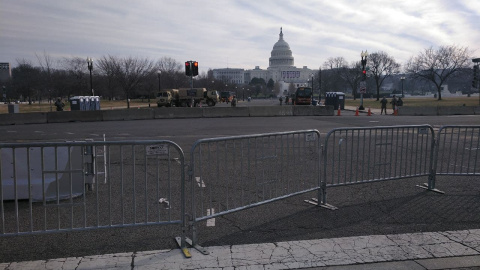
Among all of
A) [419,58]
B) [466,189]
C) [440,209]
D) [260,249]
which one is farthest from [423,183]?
[419,58]

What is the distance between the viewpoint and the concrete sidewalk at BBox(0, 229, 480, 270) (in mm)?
4027

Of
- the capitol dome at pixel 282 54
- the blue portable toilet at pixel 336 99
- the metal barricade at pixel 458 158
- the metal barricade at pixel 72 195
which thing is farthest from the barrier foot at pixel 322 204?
the capitol dome at pixel 282 54

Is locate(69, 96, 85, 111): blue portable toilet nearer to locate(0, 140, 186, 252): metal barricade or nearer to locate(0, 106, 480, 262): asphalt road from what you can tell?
locate(0, 140, 186, 252): metal barricade

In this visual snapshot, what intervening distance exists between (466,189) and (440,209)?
1603 mm

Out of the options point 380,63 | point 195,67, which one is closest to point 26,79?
point 195,67

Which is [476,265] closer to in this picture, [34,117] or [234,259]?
[234,259]

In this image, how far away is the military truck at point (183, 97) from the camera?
54.0m

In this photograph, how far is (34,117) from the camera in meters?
25.8

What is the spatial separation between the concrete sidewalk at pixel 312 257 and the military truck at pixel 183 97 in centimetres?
5040

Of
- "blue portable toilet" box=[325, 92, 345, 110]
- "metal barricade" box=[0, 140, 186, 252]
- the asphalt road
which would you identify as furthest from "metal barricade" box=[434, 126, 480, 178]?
"blue portable toilet" box=[325, 92, 345, 110]

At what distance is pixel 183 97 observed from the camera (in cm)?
5678

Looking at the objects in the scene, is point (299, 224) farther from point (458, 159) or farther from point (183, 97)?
point (183, 97)

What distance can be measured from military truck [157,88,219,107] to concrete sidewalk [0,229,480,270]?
50.4 meters

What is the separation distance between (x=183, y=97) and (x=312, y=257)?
177 feet
